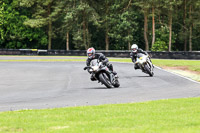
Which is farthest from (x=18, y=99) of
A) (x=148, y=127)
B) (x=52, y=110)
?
(x=148, y=127)

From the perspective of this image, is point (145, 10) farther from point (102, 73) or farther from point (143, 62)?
point (102, 73)

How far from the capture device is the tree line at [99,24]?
5812 centimetres

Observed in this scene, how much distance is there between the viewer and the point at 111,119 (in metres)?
8.15

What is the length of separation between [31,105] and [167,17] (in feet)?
186

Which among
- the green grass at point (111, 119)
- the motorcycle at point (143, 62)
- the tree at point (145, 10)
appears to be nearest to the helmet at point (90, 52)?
the green grass at point (111, 119)

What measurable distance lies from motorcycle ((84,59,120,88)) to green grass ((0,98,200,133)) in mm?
4914

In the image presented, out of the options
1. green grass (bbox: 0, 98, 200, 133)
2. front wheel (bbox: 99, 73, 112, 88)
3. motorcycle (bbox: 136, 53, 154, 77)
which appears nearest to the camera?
green grass (bbox: 0, 98, 200, 133)

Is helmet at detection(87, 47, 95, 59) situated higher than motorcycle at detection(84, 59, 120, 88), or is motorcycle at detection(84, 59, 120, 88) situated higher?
helmet at detection(87, 47, 95, 59)

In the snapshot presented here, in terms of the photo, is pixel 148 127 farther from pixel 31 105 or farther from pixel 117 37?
pixel 117 37

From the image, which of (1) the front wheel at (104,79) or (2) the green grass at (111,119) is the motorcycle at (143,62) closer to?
(1) the front wheel at (104,79)

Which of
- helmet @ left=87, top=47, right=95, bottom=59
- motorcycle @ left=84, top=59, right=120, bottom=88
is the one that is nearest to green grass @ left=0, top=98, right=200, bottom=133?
motorcycle @ left=84, top=59, right=120, bottom=88

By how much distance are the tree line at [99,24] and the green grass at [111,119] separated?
4645 cm

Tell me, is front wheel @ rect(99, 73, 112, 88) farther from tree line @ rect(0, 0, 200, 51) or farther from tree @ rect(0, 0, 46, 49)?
tree @ rect(0, 0, 46, 49)

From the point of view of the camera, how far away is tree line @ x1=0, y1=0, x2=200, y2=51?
58125 mm
